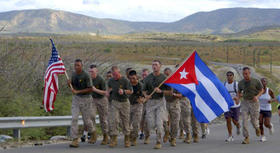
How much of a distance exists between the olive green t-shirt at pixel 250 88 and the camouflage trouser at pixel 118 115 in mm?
3167

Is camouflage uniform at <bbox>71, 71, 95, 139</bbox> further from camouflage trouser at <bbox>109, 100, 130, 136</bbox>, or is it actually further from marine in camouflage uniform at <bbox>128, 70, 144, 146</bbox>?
marine in camouflage uniform at <bbox>128, 70, 144, 146</bbox>

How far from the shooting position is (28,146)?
13133 mm

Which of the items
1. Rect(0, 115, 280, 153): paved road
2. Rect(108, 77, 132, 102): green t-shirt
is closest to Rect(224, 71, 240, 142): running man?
Rect(0, 115, 280, 153): paved road

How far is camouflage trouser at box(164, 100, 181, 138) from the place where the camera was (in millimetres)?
13648

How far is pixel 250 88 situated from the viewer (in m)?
14.5

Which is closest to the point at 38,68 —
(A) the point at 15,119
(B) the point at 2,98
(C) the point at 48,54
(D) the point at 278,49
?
(C) the point at 48,54

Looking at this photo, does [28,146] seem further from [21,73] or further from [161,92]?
[21,73]

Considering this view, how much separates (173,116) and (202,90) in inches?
40.8

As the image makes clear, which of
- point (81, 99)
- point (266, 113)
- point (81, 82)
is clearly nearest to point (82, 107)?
point (81, 99)

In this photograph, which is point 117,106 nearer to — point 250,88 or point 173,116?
point 173,116

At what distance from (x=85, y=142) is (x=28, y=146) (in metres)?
1.58

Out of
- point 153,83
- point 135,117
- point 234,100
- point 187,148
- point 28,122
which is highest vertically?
point 153,83

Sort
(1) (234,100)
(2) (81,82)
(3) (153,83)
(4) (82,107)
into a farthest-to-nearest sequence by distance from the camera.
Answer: (1) (234,100) → (3) (153,83) → (4) (82,107) → (2) (81,82)

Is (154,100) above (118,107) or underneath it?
above
